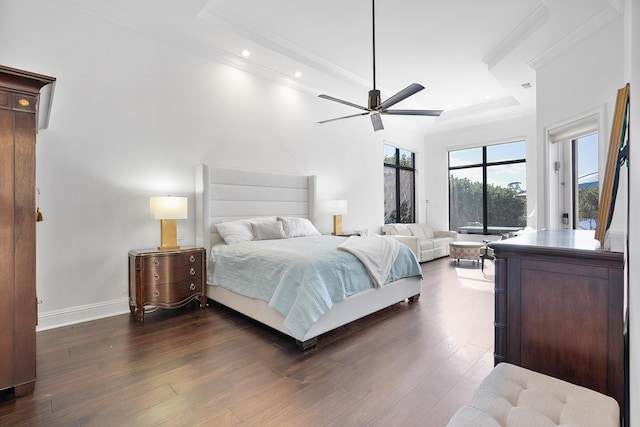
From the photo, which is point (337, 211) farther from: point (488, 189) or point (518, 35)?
point (488, 189)

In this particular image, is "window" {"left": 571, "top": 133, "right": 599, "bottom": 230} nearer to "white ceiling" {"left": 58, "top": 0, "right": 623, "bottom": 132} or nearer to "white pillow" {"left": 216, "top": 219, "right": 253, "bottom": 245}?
"white ceiling" {"left": 58, "top": 0, "right": 623, "bottom": 132}

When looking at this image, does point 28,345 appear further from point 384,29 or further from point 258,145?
point 384,29

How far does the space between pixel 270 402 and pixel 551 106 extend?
4.83 meters

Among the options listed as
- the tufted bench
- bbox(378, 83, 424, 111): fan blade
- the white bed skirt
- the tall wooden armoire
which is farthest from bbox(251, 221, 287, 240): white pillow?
the tufted bench

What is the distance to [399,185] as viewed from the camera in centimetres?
758

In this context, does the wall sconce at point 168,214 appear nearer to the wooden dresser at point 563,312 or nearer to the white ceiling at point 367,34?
the white ceiling at point 367,34

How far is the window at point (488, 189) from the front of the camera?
678cm

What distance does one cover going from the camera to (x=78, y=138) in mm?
3092

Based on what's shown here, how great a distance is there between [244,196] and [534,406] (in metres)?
3.80

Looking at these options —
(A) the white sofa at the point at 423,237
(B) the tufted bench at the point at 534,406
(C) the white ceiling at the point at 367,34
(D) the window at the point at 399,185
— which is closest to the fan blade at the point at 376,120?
(C) the white ceiling at the point at 367,34

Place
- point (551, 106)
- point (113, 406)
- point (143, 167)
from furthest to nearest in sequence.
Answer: point (551, 106) → point (143, 167) → point (113, 406)

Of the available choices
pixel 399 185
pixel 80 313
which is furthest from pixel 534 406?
pixel 399 185

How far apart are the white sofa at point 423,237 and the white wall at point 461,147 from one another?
52 cm

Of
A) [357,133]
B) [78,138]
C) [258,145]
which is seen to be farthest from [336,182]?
[78,138]
